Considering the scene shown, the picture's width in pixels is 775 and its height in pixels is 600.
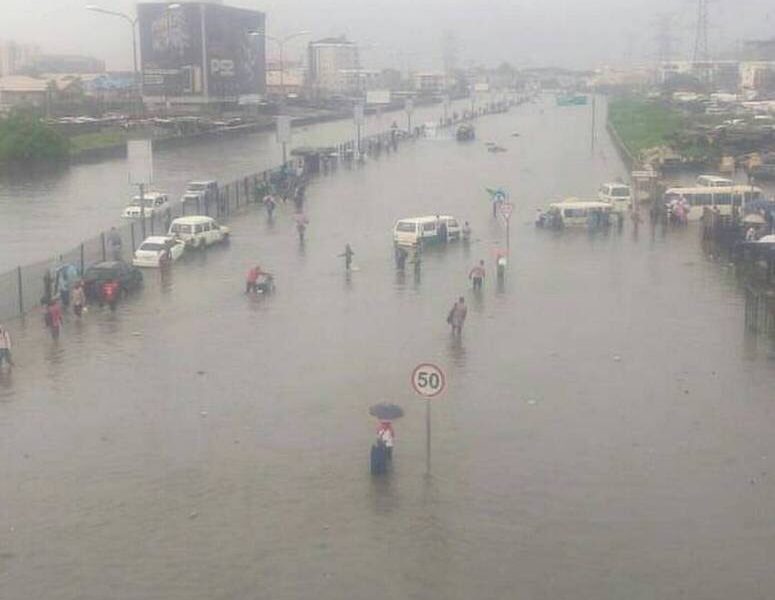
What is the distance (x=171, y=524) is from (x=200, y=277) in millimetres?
6337

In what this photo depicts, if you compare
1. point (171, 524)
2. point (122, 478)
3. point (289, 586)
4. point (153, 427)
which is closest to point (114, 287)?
point (153, 427)

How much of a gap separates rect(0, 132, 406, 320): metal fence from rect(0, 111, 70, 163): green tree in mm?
6220

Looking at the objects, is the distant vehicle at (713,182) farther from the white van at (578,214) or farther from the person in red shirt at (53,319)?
the person in red shirt at (53,319)

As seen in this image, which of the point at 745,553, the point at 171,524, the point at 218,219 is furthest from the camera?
the point at 218,219

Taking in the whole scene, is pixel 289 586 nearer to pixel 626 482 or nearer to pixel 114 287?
pixel 626 482

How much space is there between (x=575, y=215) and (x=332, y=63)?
75578 millimetres

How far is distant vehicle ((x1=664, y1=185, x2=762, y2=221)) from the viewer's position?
1473 cm

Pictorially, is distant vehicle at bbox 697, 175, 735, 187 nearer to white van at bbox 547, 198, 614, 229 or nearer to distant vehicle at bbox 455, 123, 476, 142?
white van at bbox 547, 198, 614, 229

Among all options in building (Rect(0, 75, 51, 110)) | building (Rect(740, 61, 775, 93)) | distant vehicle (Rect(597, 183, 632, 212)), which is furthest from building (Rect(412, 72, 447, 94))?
distant vehicle (Rect(597, 183, 632, 212))

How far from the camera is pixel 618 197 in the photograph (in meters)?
15.6

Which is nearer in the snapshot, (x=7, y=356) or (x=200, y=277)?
(x=7, y=356)

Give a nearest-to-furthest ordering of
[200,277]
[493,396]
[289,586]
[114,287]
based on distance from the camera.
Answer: [289,586] < [493,396] < [114,287] < [200,277]

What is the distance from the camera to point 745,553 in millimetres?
4152

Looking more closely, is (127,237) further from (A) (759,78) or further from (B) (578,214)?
(A) (759,78)
